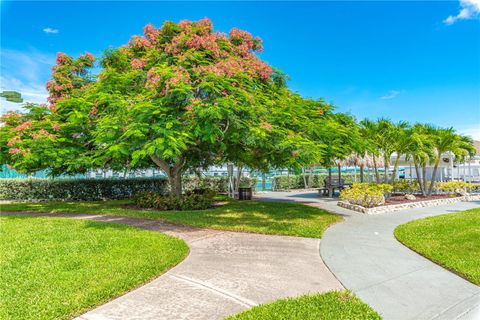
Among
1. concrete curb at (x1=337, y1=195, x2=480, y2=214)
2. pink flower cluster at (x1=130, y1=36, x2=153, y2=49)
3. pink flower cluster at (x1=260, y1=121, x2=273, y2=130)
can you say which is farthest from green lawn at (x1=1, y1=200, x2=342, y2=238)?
pink flower cluster at (x1=130, y1=36, x2=153, y2=49)

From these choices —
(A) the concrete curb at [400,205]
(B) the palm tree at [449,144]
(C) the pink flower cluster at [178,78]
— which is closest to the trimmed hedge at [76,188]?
(A) the concrete curb at [400,205]

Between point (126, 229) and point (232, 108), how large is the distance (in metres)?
4.59

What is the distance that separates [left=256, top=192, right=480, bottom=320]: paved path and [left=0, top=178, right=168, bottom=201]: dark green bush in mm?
16407

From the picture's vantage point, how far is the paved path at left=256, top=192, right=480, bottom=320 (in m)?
3.93

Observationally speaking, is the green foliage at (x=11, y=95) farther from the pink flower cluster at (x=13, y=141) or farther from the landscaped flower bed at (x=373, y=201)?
the landscaped flower bed at (x=373, y=201)

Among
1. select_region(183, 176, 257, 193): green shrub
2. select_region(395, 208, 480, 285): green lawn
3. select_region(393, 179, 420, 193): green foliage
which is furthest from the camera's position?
select_region(183, 176, 257, 193): green shrub

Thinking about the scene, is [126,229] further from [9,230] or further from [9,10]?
[9,10]

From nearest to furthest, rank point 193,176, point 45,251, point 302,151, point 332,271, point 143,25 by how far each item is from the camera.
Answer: point 332,271
point 45,251
point 302,151
point 143,25
point 193,176

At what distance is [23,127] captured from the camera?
11656 mm

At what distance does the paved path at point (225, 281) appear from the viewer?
12.5ft

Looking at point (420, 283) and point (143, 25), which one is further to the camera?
point (143, 25)

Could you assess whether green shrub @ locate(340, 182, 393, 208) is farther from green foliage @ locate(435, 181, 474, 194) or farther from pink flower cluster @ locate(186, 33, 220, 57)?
pink flower cluster @ locate(186, 33, 220, 57)

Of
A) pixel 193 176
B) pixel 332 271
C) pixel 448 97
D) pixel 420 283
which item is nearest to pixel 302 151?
pixel 332 271

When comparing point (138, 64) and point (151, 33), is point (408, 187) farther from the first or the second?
point (138, 64)
